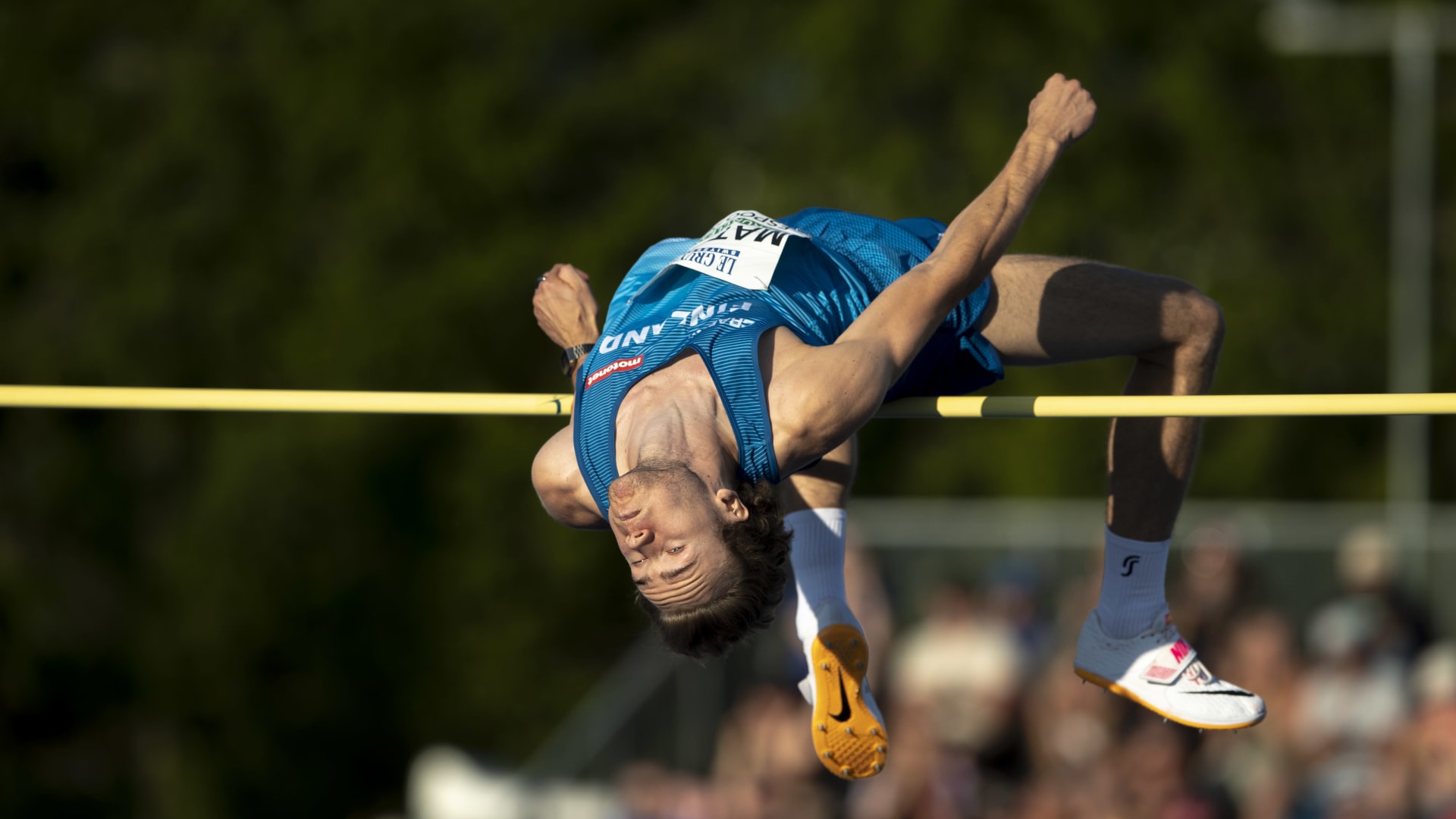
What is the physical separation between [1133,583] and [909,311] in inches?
53.6

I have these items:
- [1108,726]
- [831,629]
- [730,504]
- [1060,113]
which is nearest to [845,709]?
[831,629]

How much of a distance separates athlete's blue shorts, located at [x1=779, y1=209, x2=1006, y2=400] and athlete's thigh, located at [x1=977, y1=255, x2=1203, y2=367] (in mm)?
68

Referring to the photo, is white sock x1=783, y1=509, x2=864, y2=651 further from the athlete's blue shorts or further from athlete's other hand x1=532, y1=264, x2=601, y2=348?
athlete's other hand x1=532, y1=264, x2=601, y2=348

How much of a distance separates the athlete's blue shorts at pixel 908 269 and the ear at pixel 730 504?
0.78 metres

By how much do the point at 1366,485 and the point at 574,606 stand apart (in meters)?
8.10

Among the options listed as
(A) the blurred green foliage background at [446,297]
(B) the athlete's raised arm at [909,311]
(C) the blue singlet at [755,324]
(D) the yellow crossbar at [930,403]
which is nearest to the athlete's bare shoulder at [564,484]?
(C) the blue singlet at [755,324]

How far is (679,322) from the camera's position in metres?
4.22

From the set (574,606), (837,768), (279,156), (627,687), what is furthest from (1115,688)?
(279,156)

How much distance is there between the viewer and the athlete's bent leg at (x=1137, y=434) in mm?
4680

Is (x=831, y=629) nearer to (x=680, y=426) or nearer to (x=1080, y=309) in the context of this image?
(x=680, y=426)

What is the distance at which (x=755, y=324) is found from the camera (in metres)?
4.13

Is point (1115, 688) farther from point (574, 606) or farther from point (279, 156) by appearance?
point (279, 156)

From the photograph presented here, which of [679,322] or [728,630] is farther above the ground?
[679,322]

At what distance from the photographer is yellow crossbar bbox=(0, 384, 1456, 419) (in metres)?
4.16
